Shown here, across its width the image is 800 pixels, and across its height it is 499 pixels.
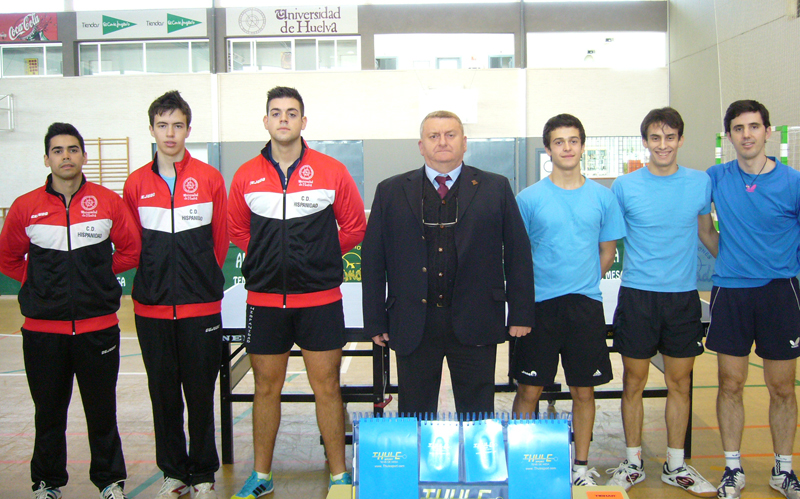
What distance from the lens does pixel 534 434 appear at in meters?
1.71

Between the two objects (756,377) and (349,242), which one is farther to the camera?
(756,377)

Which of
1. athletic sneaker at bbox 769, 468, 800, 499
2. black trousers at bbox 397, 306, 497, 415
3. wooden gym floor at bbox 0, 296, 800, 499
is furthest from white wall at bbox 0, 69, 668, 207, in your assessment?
black trousers at bbox 397, 306, 497, 415

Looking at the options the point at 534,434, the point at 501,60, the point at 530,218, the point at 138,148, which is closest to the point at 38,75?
the point at 138,148

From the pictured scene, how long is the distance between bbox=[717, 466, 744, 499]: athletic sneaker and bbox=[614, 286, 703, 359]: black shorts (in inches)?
23.0

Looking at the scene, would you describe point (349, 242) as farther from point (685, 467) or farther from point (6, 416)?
point (6, 416)

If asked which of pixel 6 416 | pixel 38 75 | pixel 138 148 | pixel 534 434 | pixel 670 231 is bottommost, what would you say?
pixel 6 416

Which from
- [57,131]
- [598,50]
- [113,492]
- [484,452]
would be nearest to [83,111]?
[598,50]

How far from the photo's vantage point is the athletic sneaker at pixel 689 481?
286 centimetres

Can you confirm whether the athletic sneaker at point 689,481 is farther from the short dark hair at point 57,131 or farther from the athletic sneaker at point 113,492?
the short dark hair at point 57,131

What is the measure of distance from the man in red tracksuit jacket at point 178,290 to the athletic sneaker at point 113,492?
0.17 metres

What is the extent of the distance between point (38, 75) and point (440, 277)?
1415 cm

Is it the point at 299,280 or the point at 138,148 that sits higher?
the point at 138,148

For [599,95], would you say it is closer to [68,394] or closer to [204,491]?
[204,491]

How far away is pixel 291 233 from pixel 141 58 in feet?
41.5
